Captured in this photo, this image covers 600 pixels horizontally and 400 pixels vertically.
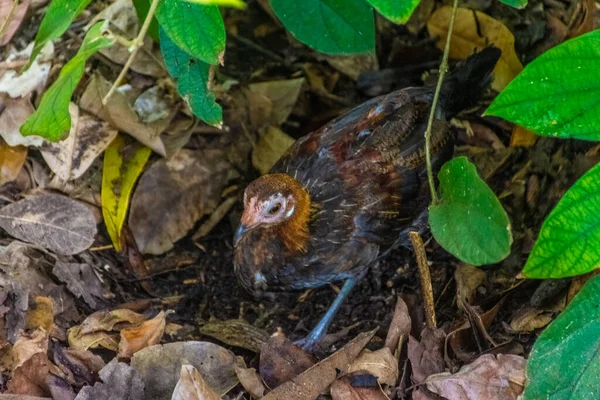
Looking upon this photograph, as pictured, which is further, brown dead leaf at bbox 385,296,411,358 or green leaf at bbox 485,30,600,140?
brown dead leaf at bbox 385,296,411,358

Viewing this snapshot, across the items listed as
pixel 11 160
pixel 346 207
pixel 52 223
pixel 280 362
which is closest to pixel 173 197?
pixel 52 223

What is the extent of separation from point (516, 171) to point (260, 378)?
1.44 meters

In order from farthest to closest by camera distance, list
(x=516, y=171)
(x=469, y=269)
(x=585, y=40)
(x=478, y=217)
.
Answer: (x=516, y=171), (x=469, y=269), (x=478, y=217), (x=585, y=40)

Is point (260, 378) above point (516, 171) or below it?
below

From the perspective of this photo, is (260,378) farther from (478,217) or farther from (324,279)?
(478,217)

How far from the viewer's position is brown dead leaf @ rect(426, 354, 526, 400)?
2418 millimetres

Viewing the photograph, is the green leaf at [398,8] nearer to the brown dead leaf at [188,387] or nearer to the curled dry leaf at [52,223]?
the brown dead leaf at [188,387]

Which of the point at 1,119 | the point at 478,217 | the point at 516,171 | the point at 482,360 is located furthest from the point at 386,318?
the point at 1,119

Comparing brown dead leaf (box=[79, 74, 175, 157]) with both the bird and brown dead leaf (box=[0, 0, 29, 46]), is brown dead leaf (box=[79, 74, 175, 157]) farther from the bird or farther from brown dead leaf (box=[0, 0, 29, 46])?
the bird

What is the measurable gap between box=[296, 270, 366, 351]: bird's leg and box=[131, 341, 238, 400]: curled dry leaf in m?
0.36

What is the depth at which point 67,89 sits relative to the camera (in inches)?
85.1

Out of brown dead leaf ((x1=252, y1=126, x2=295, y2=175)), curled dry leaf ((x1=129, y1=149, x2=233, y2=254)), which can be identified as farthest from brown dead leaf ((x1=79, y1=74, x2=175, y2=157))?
brown dead leaf ((x1=252, y1=126, x2=295, y2=175))

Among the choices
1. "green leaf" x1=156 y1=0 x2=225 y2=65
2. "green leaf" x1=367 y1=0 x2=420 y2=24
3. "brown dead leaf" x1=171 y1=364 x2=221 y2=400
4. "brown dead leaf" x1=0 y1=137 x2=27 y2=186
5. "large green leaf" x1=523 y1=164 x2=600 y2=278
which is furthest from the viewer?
"brown dead leaf" x1=0 y1=137 x2=27 y2=186

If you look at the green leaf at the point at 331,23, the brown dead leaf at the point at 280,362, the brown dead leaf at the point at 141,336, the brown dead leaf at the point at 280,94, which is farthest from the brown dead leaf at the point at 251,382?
the brown dead leaf at the point at 280,94
